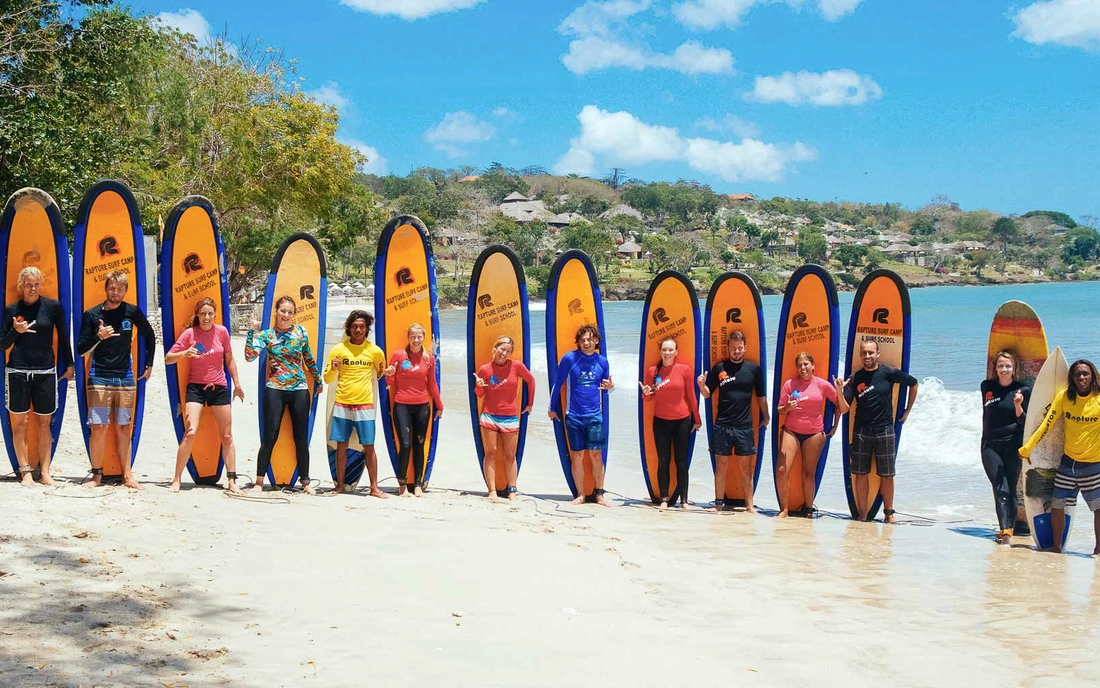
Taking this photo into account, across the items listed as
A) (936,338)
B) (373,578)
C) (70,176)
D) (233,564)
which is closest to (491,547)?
(373,578)

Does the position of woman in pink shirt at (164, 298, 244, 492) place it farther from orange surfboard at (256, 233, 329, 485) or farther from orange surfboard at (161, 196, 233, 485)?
orange surfboard at (256, 233, 329, 485)

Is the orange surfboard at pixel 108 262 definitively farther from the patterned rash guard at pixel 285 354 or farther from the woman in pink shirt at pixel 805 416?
the woman in pink shirt at pixel 805 416

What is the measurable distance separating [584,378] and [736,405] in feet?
3.53

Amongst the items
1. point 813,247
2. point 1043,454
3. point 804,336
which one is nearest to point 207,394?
point 804,336

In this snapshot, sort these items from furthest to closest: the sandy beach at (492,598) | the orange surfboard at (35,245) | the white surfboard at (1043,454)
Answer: the orange surfboard at (35,245)
the white surfboard at (1043,454)
the sandy beach at (492,598)

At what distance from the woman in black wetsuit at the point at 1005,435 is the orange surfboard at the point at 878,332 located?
588 mm

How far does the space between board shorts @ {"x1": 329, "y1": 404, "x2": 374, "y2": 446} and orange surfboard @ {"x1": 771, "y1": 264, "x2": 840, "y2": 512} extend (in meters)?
2.79

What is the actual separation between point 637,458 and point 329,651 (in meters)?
6.64

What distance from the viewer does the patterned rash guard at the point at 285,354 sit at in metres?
6.06

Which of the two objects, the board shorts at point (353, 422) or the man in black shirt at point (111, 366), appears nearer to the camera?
the man in black shirt at point (111, 366)

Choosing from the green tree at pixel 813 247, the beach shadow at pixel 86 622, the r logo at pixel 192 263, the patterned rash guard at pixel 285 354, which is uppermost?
the green tree at pixel 813 247

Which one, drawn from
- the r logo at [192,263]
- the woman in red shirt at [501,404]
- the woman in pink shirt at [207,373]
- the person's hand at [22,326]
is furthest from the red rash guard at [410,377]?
the person's hand at [22,326]

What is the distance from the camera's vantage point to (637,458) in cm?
963

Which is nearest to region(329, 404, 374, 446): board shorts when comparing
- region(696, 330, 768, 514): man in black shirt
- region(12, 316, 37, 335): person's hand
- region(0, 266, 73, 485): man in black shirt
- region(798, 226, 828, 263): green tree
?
region(0, 266, 73, 485): man in black shirt
